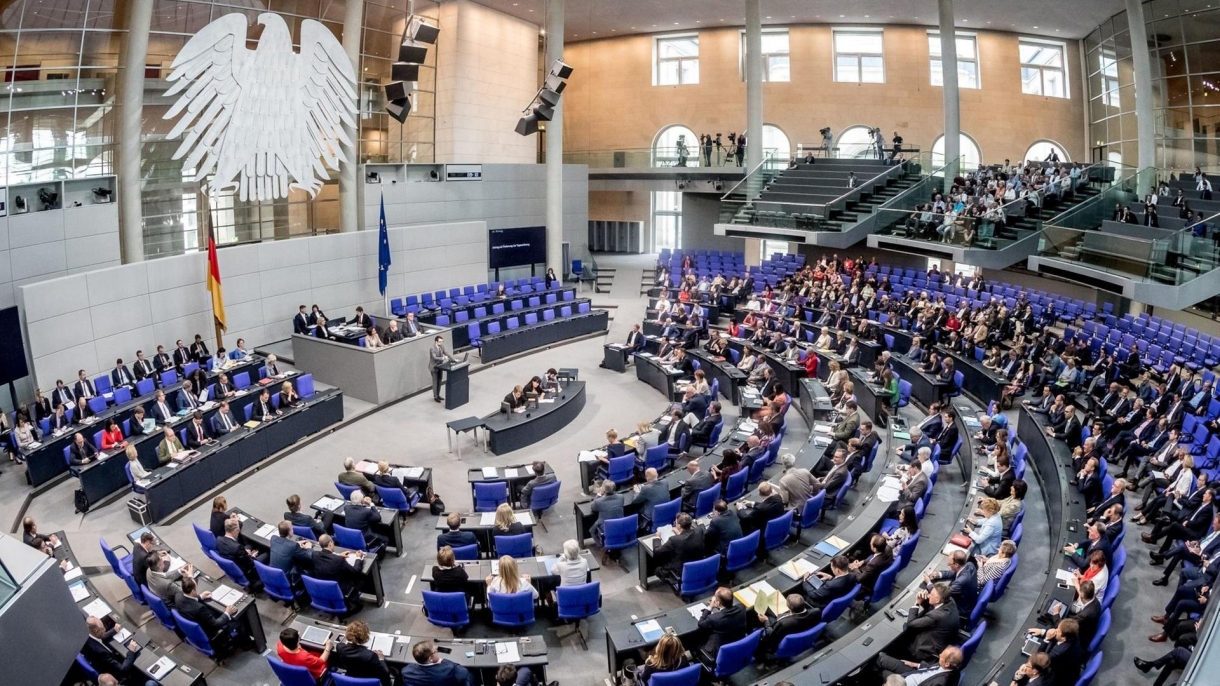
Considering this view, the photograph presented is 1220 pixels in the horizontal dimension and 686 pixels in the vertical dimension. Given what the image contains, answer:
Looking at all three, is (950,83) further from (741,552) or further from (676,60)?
(741,552)

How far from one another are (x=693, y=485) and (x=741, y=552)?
1516 millimetres

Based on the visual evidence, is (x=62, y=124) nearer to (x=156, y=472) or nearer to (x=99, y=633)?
(x=156, y=472)

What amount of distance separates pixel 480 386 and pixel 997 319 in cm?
1219

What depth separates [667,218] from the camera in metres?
36.5

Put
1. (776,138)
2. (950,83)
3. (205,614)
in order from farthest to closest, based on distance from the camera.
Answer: (776,138), (950,83), (205,614)

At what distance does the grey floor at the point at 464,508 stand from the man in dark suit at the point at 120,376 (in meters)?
2.60

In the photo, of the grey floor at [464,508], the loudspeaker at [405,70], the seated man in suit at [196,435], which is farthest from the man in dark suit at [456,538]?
the loudspeaker at [405,70]

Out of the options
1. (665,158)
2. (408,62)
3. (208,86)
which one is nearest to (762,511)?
(408,62)

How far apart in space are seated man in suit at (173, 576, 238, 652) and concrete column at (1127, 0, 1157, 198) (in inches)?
942

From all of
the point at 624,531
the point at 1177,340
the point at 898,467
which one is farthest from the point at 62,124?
the point at 1177,340

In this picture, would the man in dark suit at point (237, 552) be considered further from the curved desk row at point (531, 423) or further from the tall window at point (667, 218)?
the tall window at point (667, 218)

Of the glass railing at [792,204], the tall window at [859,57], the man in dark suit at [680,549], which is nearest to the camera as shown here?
the man in dark suit at [680,549]

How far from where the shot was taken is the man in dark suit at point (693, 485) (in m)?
10.4

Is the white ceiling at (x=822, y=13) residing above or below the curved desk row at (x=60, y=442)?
above
